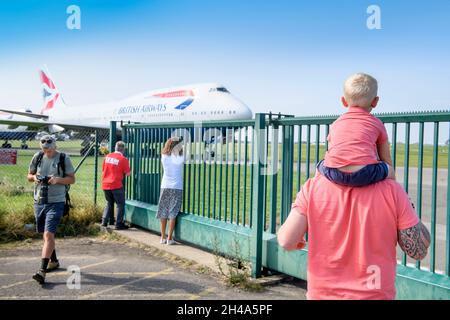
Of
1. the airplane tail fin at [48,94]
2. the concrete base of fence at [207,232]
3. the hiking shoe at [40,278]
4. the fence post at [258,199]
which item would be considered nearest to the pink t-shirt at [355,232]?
the fence post at [258,199]

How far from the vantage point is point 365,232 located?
6.77 feet

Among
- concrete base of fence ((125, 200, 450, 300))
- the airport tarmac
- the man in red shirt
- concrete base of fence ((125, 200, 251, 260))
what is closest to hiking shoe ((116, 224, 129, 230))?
the man in red shirt

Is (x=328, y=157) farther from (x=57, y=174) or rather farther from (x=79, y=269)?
(x=79, y=269)

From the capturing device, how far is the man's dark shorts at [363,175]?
2.03 meters

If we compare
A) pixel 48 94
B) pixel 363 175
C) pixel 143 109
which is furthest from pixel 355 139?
pixel 48 94

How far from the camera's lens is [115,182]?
8031mm

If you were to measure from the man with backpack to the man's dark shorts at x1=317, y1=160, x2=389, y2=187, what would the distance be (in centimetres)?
413

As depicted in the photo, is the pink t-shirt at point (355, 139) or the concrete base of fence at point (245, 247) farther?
the concrete base of fence at point (245, 247)

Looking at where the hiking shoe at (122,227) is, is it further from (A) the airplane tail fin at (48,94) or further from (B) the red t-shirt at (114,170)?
(A) the airplane tail fin at (48,94)

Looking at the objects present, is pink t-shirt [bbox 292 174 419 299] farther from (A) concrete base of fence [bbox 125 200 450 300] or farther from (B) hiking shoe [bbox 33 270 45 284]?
(B) hiking shoe [bbox 33 270 45 284]

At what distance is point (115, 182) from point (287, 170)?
3787 mm

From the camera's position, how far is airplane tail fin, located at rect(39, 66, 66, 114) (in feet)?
155

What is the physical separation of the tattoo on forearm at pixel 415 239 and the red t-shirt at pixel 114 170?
6536mm
